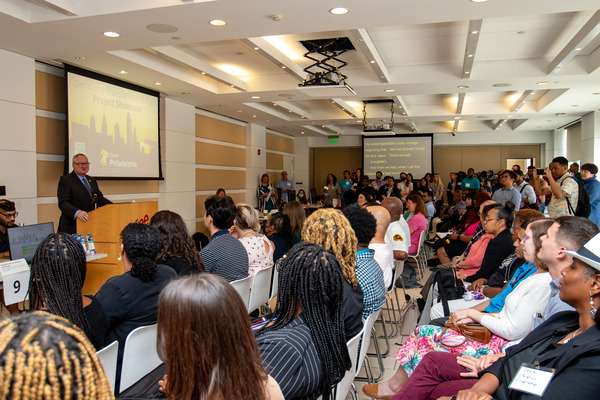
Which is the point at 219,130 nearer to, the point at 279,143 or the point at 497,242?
the point at 279,143

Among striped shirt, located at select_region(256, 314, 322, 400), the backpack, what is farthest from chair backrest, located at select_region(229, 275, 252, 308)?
the backpack

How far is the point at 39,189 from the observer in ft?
20.3

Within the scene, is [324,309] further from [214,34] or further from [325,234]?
[214,34]

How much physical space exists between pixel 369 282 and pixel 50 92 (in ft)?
18.2

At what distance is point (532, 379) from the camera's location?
1.71m

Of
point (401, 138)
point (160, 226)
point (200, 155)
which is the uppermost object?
point (401, 138)

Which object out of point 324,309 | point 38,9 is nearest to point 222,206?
point 324,309

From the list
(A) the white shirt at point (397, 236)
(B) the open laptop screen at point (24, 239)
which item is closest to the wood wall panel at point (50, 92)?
(B) the open laptop screen at point (24, 239)

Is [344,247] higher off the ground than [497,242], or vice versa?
[344,247]

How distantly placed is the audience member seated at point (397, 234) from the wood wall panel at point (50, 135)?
456 centimetres

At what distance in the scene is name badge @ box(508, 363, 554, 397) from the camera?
5.45ft

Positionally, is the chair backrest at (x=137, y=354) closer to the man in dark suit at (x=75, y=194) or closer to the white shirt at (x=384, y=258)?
the white shirt at (x=384, y=258)

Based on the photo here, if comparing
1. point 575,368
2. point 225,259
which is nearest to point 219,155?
point 225,259

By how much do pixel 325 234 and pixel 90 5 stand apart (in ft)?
12.3
